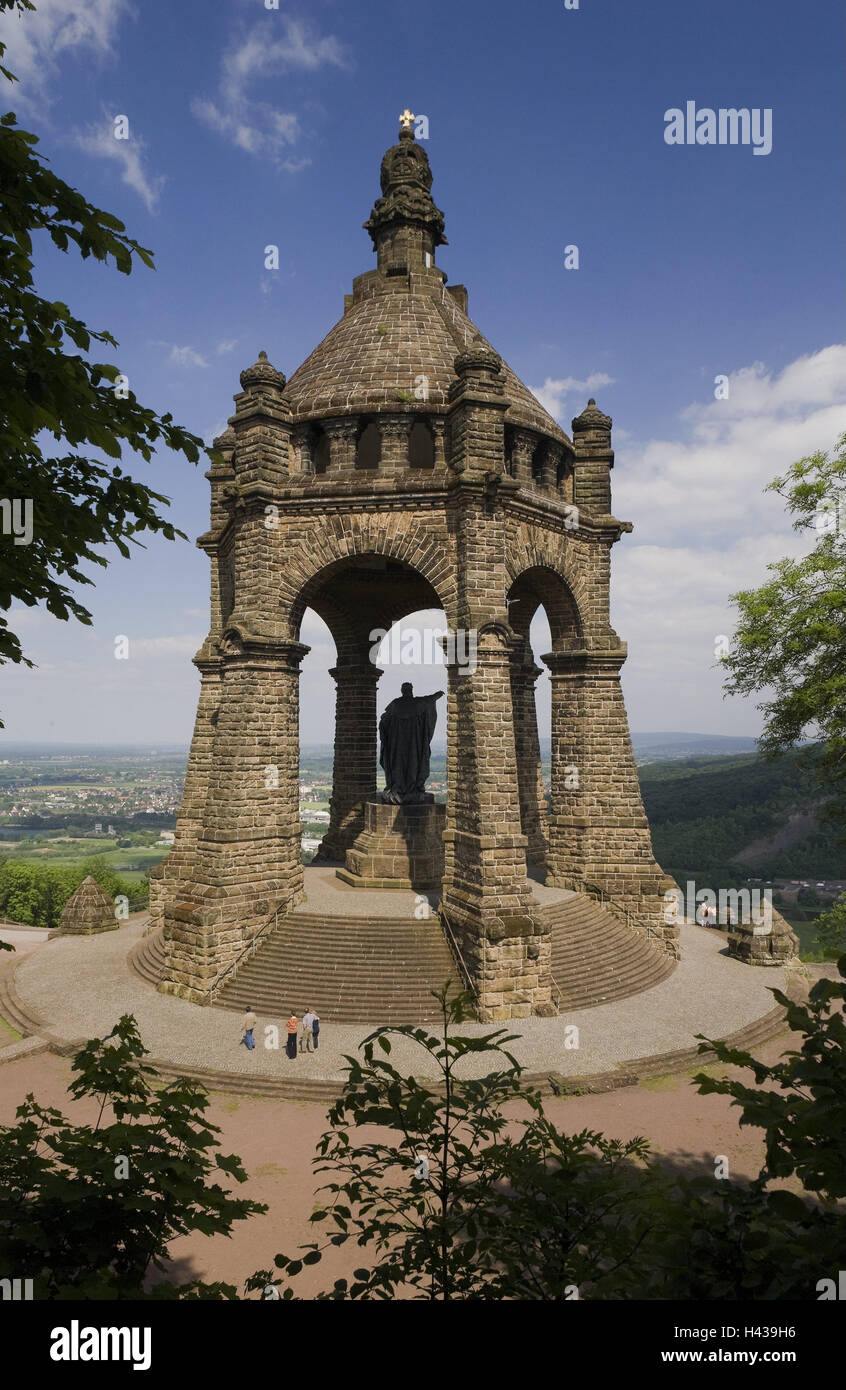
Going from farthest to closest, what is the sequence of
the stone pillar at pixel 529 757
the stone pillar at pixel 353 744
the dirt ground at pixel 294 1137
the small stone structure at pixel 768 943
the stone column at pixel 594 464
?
the stone pillar at pixel 353 744
the stone pillar at pixel 529 757
the stone column at pixel 594 464
the small stone structure at pixel 768 943
the dirt ground at pixel 294 1137

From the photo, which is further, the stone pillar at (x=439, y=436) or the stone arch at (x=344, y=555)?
the stone pillar at (x=439, y=436)

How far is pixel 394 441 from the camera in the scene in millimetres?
16938

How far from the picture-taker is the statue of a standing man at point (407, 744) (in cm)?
1984

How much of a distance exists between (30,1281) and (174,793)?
207351 millimetres

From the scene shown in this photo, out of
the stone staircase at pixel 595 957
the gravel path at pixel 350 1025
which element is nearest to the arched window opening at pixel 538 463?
the stone staircase at pixel 595 957

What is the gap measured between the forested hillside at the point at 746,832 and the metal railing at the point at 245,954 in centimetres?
5331

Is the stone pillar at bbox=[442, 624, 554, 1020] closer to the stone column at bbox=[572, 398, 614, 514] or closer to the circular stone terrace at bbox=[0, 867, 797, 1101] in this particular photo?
the circular stone terrace at bbox=[0, 867, 797, 1101]

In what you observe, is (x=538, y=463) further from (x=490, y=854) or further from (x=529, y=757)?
(x=490, y=854)

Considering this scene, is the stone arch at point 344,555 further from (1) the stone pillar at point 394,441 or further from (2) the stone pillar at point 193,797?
(2) the stone pillar at point 193,797

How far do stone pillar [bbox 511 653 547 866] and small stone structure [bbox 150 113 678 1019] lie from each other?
8.64 ft

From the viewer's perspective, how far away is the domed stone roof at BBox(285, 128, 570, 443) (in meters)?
17.2

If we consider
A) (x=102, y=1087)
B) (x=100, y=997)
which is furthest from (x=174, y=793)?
(x=102, y=1087)

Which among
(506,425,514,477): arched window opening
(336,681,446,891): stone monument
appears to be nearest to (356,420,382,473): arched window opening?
(506,425,514,477): arched window opening

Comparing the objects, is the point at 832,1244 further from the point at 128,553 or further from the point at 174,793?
the point at 174,793
